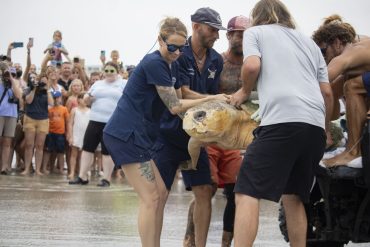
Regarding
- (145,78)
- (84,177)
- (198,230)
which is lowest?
(84,177)

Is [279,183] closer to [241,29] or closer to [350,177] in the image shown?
[350,177]

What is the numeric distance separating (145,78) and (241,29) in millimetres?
1541

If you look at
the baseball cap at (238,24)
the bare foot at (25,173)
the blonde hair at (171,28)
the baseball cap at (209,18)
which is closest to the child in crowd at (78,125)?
the bare foot at (25,173)

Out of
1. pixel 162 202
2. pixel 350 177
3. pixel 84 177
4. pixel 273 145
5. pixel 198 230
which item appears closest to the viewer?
pixel 273 145

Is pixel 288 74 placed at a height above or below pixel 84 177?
above

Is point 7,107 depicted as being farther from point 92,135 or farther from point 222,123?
point 222,123

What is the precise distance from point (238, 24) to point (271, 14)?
164cm

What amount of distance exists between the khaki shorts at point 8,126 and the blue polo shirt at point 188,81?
393 inches

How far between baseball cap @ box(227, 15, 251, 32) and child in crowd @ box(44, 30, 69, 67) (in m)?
12.4

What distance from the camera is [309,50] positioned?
6.26m

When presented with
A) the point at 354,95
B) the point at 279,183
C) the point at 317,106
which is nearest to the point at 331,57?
the point at 354,95

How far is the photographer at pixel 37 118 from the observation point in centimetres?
1739

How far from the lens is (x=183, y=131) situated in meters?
7.49

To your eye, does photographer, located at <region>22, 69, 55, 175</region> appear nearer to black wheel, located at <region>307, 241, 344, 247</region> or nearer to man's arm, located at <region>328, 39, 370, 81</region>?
black wheel, located at <region>307, 241, 344, 247</region>
